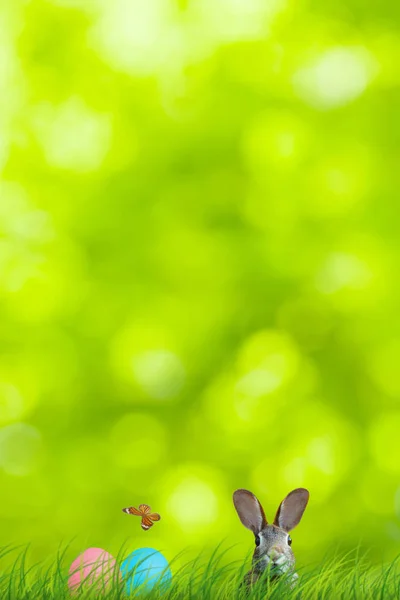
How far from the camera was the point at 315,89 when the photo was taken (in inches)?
76.6

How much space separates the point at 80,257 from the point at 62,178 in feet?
0.54

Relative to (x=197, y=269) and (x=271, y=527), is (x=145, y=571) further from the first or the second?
(x=197, y=269)

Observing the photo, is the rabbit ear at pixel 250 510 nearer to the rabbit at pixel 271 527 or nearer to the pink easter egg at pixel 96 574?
the rabbit at pixel 271 527

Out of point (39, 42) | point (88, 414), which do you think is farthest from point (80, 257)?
point (39, 42)

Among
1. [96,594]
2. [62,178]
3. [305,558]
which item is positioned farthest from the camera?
[62,178]

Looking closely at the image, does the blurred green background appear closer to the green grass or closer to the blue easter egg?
the blue easter egg

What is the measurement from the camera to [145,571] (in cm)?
137

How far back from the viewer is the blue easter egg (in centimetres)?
→ 129

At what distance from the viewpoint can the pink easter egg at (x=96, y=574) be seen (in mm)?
1272

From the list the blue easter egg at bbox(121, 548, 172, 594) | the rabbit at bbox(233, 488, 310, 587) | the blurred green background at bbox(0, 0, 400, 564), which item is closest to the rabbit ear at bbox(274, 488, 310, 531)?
the rabbit at bbox(233, 488, 310, 587)

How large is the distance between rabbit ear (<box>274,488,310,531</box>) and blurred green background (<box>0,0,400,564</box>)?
434 mm

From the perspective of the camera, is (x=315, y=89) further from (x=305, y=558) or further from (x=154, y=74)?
(x=305, y=558)

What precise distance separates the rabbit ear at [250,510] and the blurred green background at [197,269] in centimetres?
44

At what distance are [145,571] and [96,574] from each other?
0.08 m
